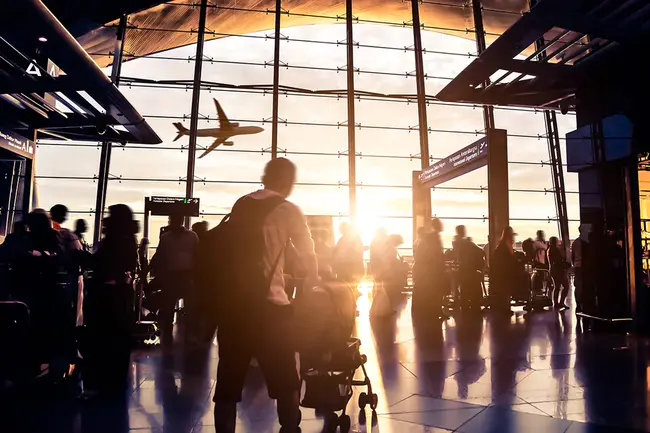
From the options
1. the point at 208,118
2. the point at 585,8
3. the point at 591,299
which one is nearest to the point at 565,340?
the point at 591,299

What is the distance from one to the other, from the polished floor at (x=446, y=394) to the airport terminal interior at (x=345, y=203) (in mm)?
24

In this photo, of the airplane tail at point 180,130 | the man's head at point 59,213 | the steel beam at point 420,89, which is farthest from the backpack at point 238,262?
the steel beam at point 420,89

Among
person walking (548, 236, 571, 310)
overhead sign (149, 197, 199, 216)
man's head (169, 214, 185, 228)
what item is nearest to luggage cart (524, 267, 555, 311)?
person walking (548, 236, 571, 310)

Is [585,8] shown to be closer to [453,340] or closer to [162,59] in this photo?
[453,340]

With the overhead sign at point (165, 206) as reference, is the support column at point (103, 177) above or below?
above

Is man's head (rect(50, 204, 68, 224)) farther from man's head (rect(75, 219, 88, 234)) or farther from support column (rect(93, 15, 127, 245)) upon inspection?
support column (rect(93, 15, 127, 245))

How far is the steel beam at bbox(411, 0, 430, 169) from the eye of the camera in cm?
1071

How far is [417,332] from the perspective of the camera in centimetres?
500

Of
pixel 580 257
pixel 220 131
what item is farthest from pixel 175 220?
pixel 220 131

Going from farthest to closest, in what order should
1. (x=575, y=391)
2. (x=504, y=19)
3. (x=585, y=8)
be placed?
(x=504, y=19)
(x=585, y=8)
(x=575, y=391)

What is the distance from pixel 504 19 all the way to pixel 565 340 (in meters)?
10.5

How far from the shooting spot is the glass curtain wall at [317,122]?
9.90 metres

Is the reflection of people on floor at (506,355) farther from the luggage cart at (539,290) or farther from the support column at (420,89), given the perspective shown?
the support column at (420,89)

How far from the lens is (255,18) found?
1147 centimetres
